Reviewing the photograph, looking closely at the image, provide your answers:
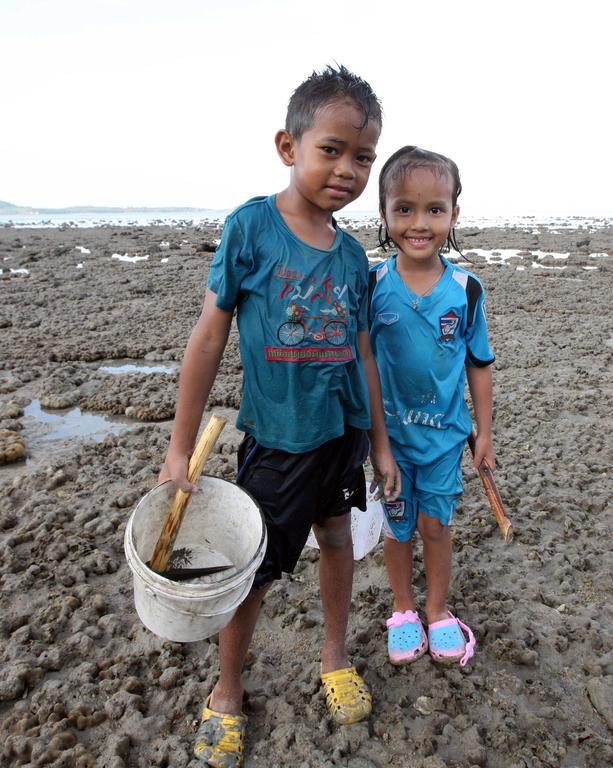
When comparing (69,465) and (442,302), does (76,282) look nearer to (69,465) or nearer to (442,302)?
(69,465)

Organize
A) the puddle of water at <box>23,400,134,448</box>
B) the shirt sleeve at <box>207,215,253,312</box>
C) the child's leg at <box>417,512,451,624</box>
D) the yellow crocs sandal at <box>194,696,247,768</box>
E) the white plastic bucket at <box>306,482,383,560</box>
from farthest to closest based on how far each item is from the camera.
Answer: the puddle of water at <box>23,400,134,448</box>, the white plastic bucket at <box>306,482,383,560</box>, the child's leg at <box>417,512,451,624</box>, the yellow crocs sandal at <box>194,696,247,768</box>, the shirt sleeve at <box>207,215,253,312</box>

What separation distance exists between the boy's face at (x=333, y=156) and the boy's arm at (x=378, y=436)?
0.46 m

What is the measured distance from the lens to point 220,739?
171cm

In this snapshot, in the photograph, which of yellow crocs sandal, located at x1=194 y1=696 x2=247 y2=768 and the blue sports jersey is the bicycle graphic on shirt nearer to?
the blue sports jersey

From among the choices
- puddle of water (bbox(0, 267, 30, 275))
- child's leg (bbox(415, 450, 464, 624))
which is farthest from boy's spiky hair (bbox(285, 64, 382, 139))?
puddle of water (bbox(0, 267, 30, 275))

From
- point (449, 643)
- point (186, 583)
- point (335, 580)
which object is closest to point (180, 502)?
point (186, 583)

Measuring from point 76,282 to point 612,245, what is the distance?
45.1 ft

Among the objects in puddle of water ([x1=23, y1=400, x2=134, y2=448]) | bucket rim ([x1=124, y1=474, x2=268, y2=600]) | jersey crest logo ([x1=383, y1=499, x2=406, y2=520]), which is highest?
bucket rim ([x1=124, y1=474, x2=268, y2=600])

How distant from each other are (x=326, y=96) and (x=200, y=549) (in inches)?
56.4

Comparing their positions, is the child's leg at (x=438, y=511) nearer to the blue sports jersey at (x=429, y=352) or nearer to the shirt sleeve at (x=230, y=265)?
the blue sports jersey at (x=429, y=352)

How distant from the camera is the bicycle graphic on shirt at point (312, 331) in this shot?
1604 millimetres

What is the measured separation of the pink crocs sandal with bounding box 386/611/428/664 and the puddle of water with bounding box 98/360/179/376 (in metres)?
3.68

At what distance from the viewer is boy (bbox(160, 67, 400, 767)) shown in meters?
1.57

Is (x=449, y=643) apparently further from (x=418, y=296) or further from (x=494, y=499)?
(x=418, y=296)
